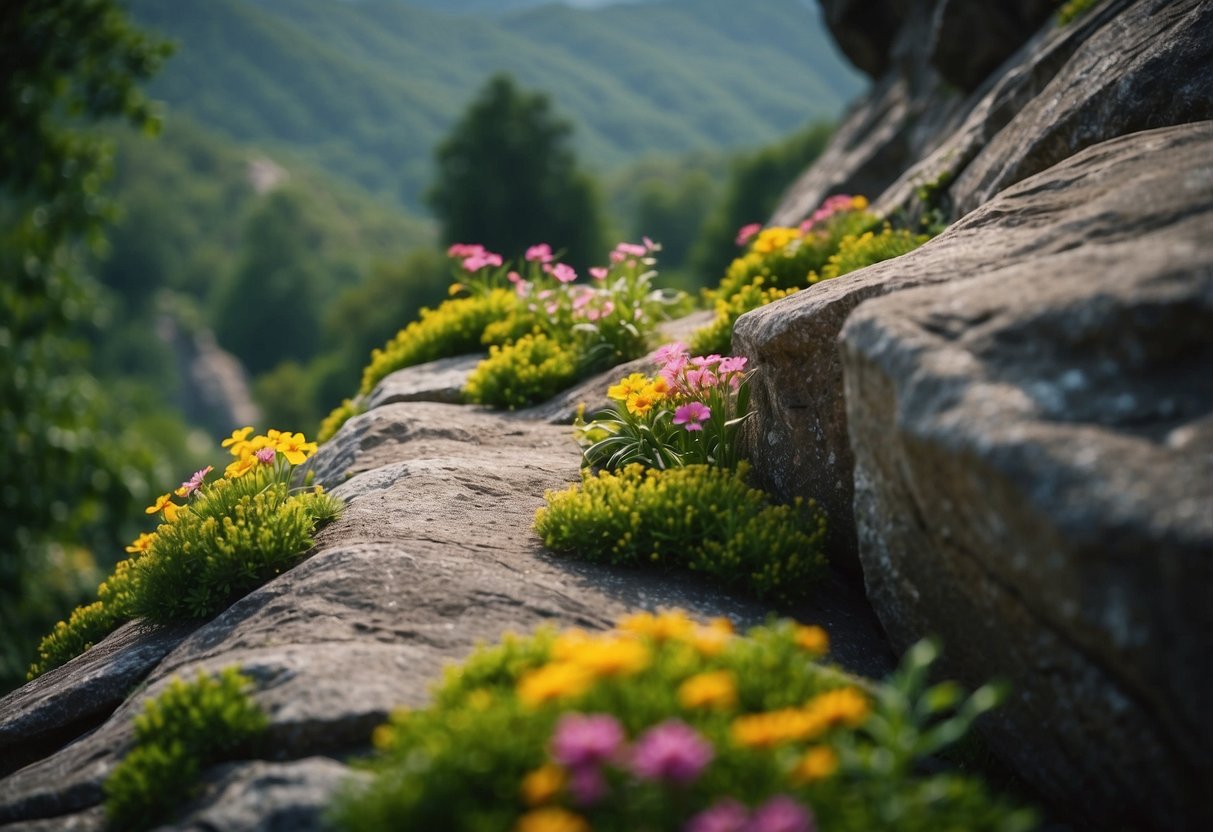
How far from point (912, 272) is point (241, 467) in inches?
155

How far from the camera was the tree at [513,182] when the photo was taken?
47.0m

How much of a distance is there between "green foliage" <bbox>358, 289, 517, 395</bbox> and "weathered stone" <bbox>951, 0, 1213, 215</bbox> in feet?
15.1

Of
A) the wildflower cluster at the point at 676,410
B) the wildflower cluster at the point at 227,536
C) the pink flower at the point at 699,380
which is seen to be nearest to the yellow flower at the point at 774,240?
the wildflower cluster at the point at 676,410

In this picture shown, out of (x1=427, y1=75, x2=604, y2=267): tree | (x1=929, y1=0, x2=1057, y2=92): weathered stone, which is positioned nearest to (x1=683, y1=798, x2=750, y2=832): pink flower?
(x1=929, y1=0, x2=1057, y2=92): weathered stone

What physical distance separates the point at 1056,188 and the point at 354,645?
421cm

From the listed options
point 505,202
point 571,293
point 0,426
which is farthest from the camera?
point 505,202

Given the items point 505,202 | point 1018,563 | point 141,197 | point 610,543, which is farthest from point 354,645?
point 141,197

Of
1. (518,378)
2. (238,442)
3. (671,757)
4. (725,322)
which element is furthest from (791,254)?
(671,757)

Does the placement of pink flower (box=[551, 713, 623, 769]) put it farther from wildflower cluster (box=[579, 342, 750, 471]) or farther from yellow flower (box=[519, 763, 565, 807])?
wildflower cluster (box=[579, 342, 750, 471])

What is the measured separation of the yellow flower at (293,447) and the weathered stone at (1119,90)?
530 cm

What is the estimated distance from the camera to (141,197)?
11856 cm

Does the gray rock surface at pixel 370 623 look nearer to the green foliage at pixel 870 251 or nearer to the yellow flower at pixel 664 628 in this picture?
the yellow flower at pixel 664 628

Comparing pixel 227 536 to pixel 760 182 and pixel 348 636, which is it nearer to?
pixel 348 636

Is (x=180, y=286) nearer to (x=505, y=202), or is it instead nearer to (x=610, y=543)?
(x=505, y=202)
